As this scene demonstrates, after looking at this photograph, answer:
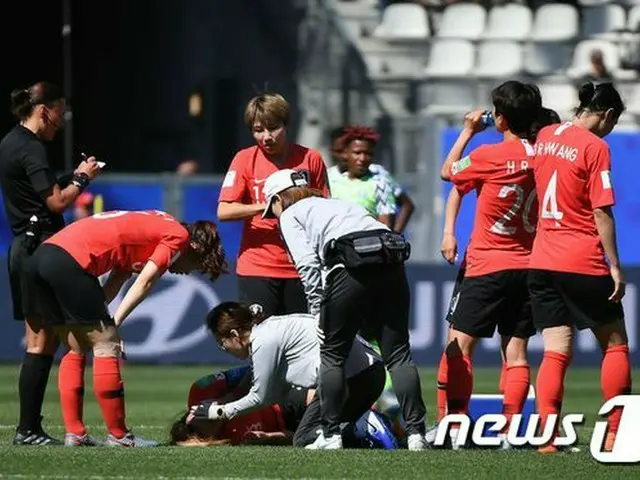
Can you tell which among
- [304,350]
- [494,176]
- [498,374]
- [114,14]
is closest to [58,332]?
[304,350]

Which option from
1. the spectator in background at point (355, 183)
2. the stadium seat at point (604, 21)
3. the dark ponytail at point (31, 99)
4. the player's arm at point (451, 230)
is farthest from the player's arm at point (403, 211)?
the stadium seat at point (604, 21)

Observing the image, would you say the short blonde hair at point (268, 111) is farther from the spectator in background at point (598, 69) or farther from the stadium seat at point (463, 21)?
the stadium seat at point (463, 21)

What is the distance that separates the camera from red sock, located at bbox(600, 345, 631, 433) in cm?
971

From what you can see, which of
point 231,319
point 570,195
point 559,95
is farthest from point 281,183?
point 559,95

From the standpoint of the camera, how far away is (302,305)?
10945mm

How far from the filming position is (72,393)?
1005 cm

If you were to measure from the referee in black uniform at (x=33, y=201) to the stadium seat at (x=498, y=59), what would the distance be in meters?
12.9

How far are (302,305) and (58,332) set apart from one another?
5.11ft

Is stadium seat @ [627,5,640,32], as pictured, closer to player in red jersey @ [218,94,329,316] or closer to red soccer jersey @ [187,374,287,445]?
player in red jersey @ [218,94,329,316]

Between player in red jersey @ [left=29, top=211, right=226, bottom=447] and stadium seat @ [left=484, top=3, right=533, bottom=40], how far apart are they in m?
13.8

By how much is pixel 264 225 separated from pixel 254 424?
120 cm

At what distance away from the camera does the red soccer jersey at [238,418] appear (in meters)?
10.4

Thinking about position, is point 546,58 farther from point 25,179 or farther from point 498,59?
point 25,179

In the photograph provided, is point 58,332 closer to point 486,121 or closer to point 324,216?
point 324,216
